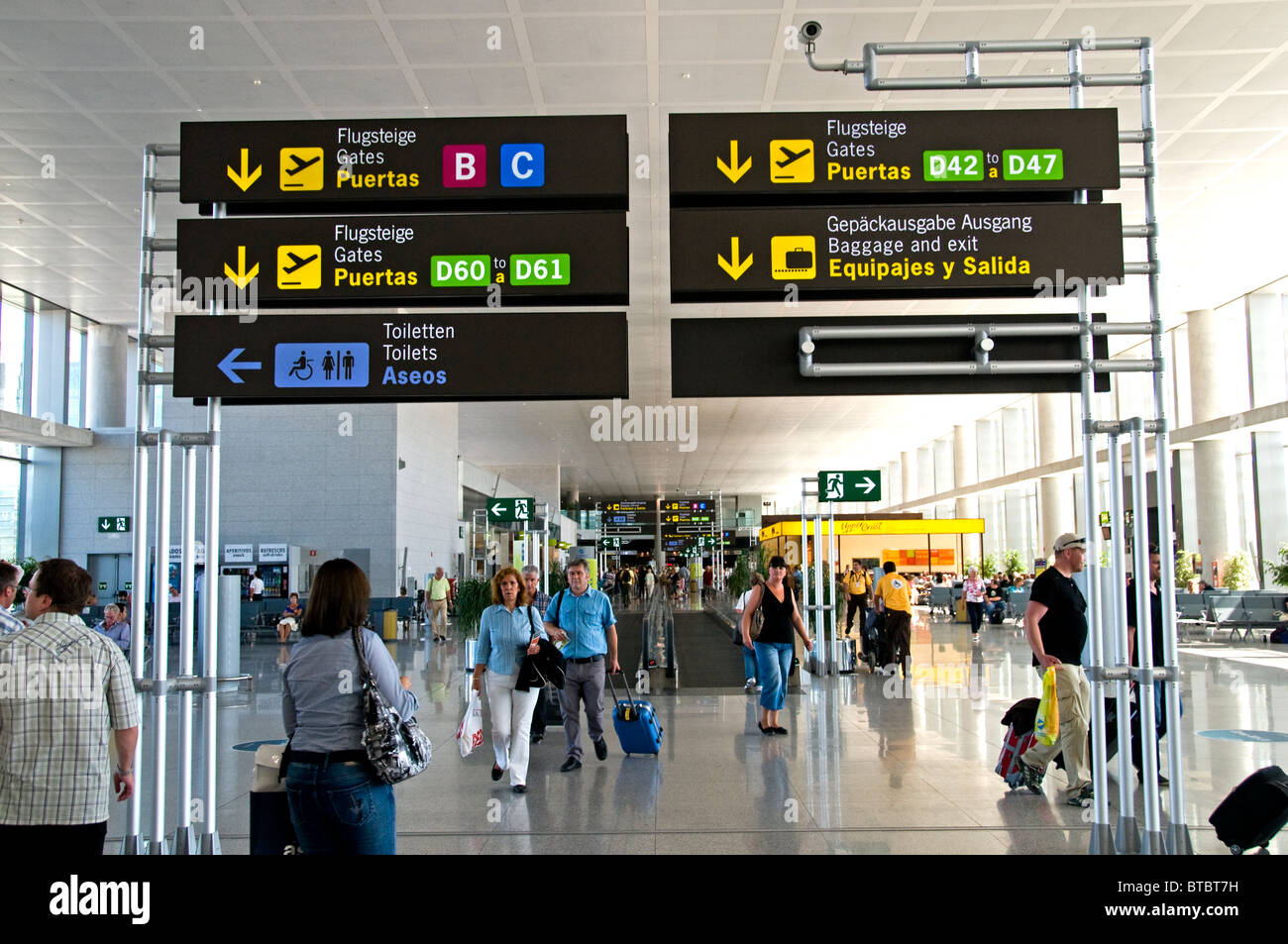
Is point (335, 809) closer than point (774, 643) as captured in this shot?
Yes

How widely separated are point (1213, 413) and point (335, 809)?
26605 millimetres

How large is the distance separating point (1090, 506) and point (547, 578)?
1428 cm

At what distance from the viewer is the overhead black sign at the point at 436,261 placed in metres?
5.26

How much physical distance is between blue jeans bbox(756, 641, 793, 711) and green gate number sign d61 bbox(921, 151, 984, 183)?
5697mm

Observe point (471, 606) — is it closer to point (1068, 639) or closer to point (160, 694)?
point (1068, 639)

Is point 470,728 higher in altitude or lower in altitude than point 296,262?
lower

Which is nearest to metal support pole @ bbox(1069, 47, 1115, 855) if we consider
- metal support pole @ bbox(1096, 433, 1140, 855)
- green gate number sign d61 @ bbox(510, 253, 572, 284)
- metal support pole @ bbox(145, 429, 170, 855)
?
metal support pole @ bbox(1096, 433, 1140, 855)

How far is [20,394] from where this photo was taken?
82.0 feet

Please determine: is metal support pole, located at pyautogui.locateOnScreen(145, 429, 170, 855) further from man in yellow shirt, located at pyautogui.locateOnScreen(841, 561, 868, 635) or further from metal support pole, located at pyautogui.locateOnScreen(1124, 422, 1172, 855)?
man in yellow shirt, located at pyautogui.locateOnScreen(841, 561, 868, 635)

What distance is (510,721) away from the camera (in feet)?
26.4

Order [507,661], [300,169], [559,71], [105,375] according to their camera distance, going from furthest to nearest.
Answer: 1. [105,375]
2. [559,71]
3. [507,661]
4. [300,169]

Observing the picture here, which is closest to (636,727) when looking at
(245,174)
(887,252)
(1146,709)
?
(1146,709)
